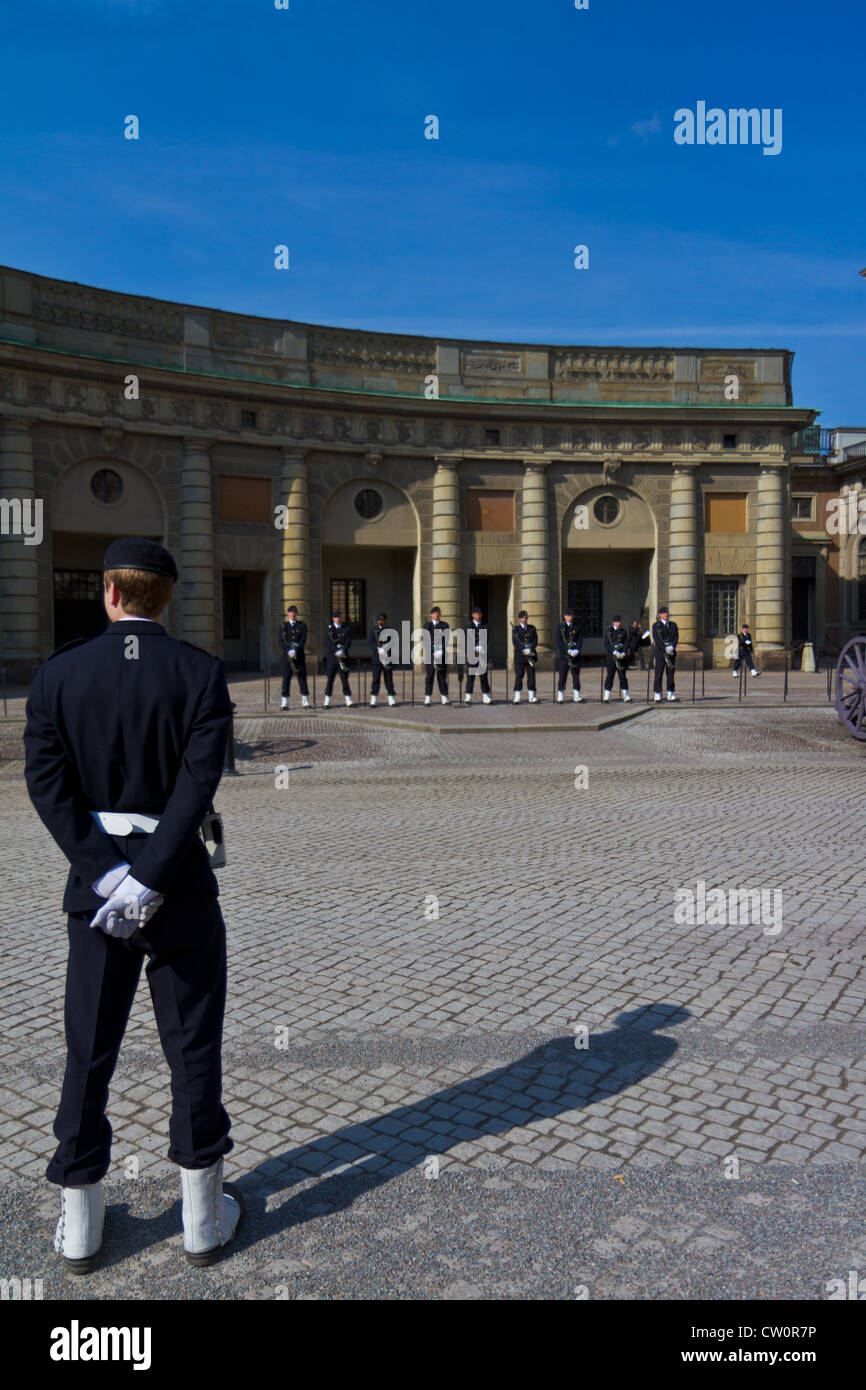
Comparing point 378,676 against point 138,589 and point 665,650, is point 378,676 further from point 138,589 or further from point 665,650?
point 138,589

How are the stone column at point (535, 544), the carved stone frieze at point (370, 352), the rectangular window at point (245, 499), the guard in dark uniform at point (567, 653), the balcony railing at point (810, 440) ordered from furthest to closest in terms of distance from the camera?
the balcony railing at point (810, 440), the stone column at point (535, 544), the carved stone frieze at point (370, 352), the rectangular window at point (245, 499), the guard in dark uniform at point (567, 653)

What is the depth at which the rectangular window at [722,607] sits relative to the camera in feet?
116

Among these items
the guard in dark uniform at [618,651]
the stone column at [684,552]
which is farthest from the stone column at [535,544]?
the guard in dark uniform at [618,651]

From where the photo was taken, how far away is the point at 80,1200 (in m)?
3.06

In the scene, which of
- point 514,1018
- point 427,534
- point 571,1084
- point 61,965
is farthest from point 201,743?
point 427,534

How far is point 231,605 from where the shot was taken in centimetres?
3281

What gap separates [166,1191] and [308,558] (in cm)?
2906

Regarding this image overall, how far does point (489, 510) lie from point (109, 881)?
31.8 metres

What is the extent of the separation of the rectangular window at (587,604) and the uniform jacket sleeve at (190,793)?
110ft

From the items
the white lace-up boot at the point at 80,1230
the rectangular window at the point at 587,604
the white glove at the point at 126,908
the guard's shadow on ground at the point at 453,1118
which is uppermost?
the rectangular window at the point at 587,604

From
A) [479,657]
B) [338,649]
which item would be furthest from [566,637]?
[338,649]

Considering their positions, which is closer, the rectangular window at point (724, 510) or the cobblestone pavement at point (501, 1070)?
the cobblestone pavement at point (501, 1070)

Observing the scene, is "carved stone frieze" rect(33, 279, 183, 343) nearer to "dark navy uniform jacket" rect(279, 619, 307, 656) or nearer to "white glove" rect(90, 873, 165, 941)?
"dark navy uniform jacket" rect(279, 619, 307, 656)

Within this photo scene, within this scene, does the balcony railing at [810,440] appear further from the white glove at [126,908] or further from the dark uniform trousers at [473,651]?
the white glove at [126,908]
